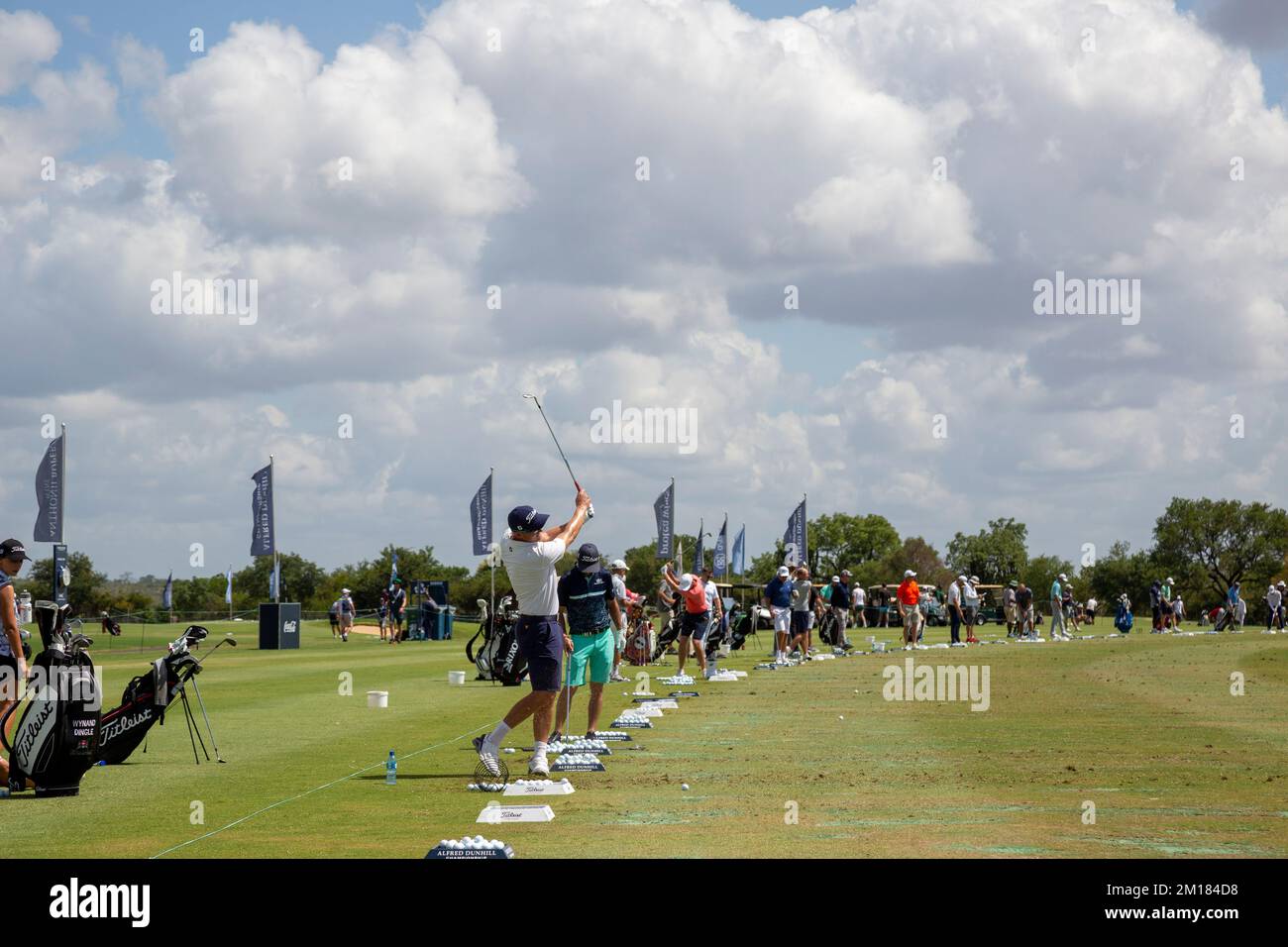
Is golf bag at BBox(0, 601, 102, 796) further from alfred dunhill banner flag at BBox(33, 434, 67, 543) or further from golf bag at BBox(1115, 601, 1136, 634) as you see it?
golf bag at BBox(1115, 601, 1136, 634)

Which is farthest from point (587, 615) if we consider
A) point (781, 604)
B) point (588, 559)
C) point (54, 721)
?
point (781, 604)

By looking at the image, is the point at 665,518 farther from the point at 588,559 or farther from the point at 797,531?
the point at 588,559

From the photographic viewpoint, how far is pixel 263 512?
52875 millimetres

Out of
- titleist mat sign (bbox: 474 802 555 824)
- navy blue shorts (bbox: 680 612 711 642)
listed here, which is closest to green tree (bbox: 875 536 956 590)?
navy blue shorts (bbox: 680 612 711 642)

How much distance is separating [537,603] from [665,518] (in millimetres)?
49411

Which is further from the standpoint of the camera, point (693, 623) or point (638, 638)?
point (638, 638)

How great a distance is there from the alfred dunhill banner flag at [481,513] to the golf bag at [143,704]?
1690 inches

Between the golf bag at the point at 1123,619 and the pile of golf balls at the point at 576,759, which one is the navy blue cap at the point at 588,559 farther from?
the golf bag at the point at 1123,619

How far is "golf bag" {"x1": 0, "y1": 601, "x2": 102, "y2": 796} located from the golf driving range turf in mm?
295

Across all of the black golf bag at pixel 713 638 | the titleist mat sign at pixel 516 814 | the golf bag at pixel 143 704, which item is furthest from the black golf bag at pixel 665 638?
the titleist mat sign at pixel 516 814

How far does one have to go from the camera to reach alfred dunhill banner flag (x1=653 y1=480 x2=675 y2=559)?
62.0 m
